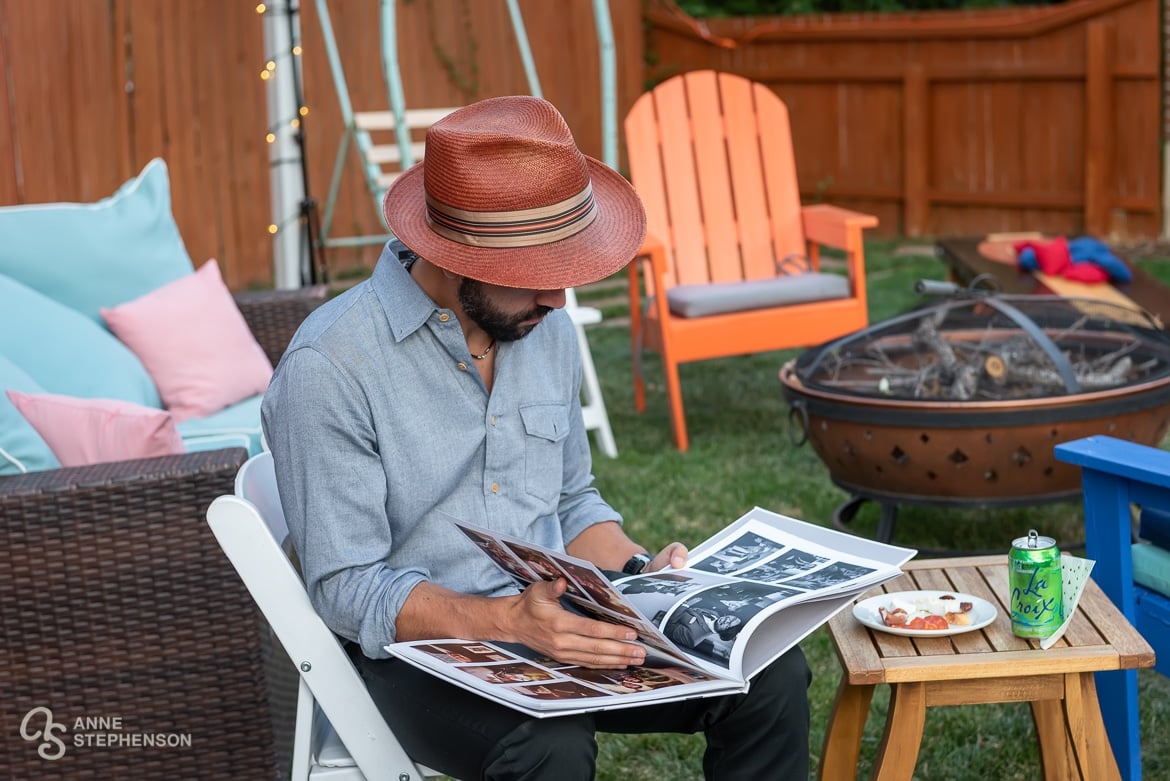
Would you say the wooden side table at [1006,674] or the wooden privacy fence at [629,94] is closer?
the wooden side table at [1006,674]

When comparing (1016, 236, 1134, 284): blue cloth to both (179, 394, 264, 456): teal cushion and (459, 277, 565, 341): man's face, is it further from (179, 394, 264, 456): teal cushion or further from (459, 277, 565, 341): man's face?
(459, 277, 565, 341): man's face

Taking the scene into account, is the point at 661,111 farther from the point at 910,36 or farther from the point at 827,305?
the point at 910,36

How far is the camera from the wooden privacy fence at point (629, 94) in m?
6.17

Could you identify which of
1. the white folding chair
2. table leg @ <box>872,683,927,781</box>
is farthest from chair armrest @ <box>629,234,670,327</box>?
the white folding chair

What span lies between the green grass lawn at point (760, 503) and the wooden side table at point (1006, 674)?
630mm

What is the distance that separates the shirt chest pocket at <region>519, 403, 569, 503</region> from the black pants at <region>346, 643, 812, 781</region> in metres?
0.32

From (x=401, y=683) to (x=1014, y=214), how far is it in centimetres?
751

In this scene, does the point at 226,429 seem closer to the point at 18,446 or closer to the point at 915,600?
the point at 18,446

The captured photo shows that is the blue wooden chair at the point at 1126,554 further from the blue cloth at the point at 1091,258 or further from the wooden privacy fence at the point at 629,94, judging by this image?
the wooden privacy fence at the point at 629,94

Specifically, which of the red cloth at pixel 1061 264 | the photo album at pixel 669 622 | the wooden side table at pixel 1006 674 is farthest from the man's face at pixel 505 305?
the red cloth at pixel 1061 264

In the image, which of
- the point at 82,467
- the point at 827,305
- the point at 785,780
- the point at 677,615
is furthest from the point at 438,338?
the point at 827,305

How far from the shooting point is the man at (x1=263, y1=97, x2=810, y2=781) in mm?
1734

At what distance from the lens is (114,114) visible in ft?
20.7

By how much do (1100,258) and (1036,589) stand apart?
11.4 feet
